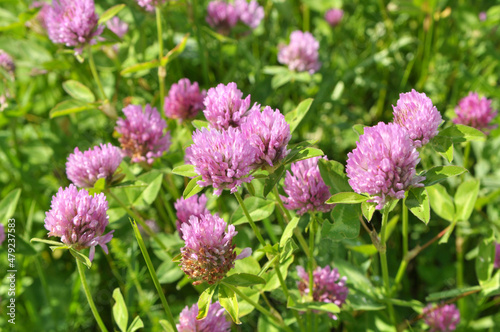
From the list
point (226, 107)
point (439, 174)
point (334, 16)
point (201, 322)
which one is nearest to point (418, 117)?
point (439, 174)

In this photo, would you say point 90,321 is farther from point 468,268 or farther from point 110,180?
point 468,268

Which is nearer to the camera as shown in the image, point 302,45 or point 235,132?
point 235,132

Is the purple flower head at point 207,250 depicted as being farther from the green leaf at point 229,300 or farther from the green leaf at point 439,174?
the green leaf at point 439,174

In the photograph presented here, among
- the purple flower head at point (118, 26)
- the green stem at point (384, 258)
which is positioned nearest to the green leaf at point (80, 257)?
the green stem at point (384, 258)

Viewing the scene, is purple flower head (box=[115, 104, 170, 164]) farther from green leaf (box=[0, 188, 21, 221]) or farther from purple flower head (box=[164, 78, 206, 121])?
green leaf (box=[0, 188, 21, 221])

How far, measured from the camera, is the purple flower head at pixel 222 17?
225 centimetres

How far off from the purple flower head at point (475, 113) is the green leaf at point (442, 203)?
352 mm

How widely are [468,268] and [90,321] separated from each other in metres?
1.50

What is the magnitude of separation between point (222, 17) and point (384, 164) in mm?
1443

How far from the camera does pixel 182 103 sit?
1779 mm

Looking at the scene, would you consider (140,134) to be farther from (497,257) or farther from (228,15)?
(497,257)

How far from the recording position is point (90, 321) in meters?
2.04

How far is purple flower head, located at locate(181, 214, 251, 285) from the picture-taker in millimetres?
1098

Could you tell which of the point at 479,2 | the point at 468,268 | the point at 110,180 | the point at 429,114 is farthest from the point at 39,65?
the point at 479,2
